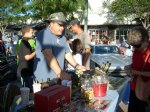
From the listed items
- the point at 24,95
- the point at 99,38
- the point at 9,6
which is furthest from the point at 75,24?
the point at 99,38

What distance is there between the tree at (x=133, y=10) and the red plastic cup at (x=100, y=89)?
22.9 metres

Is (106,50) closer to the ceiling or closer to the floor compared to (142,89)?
closer to the floor

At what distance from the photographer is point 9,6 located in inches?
1049

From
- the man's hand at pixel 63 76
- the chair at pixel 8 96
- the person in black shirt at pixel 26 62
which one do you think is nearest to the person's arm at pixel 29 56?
the person in black shirt at pixel 26 62

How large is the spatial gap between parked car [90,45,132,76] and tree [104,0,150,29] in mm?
16012

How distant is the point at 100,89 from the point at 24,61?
96.3 inches

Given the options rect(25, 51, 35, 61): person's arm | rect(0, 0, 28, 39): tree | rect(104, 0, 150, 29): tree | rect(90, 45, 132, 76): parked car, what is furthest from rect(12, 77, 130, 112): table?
rect(104, 0, 150, 29): tree

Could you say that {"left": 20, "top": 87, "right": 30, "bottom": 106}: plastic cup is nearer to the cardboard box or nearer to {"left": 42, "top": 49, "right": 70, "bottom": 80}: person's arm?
the cardboard box

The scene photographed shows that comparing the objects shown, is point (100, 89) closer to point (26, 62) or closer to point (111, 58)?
point (26, 62)

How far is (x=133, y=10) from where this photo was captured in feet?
89.0

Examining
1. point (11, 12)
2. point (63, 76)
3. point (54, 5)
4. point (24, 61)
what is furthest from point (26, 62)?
point (11, 12)

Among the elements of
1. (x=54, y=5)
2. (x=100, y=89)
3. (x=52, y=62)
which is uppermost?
(x=54, y=5)

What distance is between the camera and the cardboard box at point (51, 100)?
266 cm

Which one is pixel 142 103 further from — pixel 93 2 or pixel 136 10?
pixel 93 2
